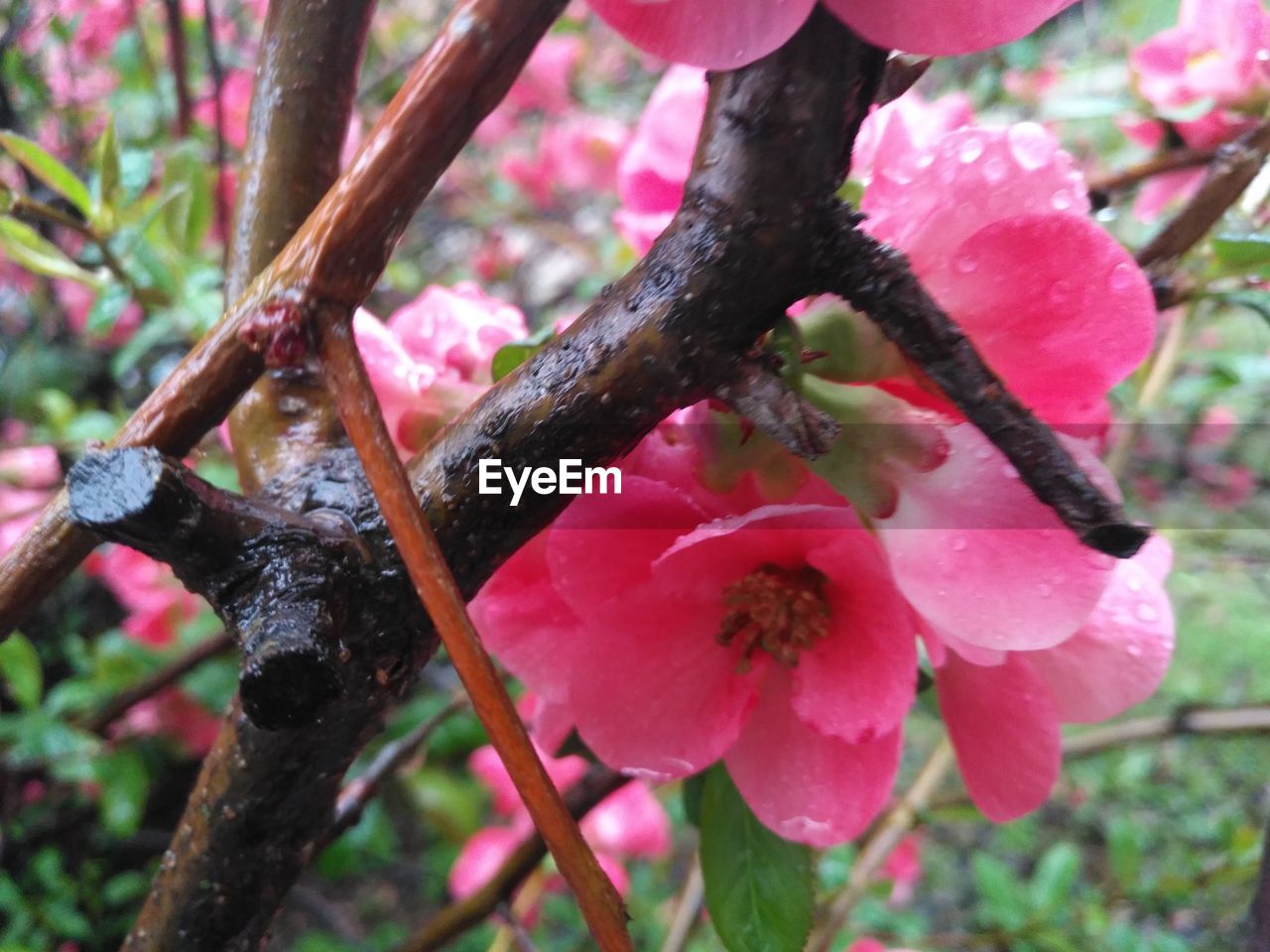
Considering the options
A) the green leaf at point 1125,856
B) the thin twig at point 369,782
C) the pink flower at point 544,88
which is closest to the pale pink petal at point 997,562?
the thin twig at point 369,782

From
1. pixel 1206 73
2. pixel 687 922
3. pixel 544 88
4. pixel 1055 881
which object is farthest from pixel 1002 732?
pixel 544 88

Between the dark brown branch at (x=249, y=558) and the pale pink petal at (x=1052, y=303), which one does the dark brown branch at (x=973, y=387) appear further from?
the dark brown branch at (x=249, y=558)

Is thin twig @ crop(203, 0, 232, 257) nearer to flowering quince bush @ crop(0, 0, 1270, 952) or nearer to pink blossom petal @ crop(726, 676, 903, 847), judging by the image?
flowering quince bush @ crop(0, 0, 1270, 952)

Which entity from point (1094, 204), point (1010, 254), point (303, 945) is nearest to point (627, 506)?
point (1010, 254)

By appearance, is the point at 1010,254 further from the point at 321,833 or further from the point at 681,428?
the point at 321,833

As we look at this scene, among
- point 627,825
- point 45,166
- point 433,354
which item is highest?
point 45,166

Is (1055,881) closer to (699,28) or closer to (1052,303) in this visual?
(1052,303)
